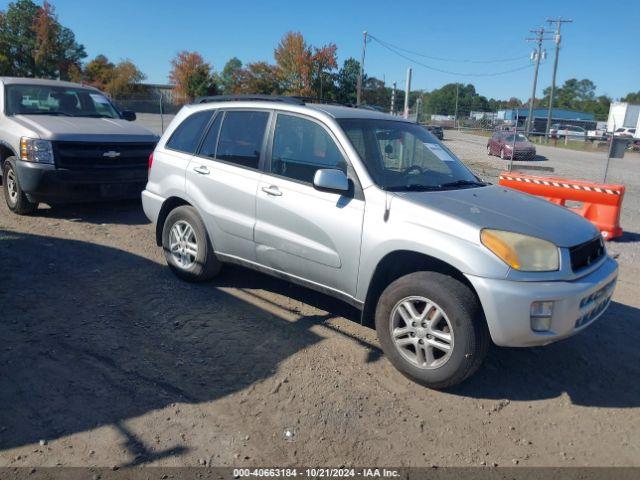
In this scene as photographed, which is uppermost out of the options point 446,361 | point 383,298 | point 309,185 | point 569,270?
point 309,185

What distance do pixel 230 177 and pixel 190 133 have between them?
3.14 ft

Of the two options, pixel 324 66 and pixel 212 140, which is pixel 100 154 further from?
pixel 324 66

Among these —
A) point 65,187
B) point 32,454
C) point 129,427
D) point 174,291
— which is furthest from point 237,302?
point 65,187

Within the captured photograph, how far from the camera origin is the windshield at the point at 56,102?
27.0ft

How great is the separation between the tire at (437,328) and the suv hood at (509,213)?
0.48m

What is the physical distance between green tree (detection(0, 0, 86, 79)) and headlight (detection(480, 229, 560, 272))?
188 ft

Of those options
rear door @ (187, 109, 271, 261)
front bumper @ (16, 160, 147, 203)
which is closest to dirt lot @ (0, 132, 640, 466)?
rear door @ (187, 109, 271, 261)

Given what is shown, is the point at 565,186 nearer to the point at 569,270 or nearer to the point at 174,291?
the point at 569,270

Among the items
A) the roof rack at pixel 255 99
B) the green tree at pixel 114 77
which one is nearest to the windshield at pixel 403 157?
the roof rack at pixel 255 99

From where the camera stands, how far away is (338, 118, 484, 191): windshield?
166 inches

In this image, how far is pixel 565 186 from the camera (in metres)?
8.82

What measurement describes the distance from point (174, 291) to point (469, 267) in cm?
301

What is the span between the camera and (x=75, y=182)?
291 inches

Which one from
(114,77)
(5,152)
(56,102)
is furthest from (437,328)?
(114,77)
